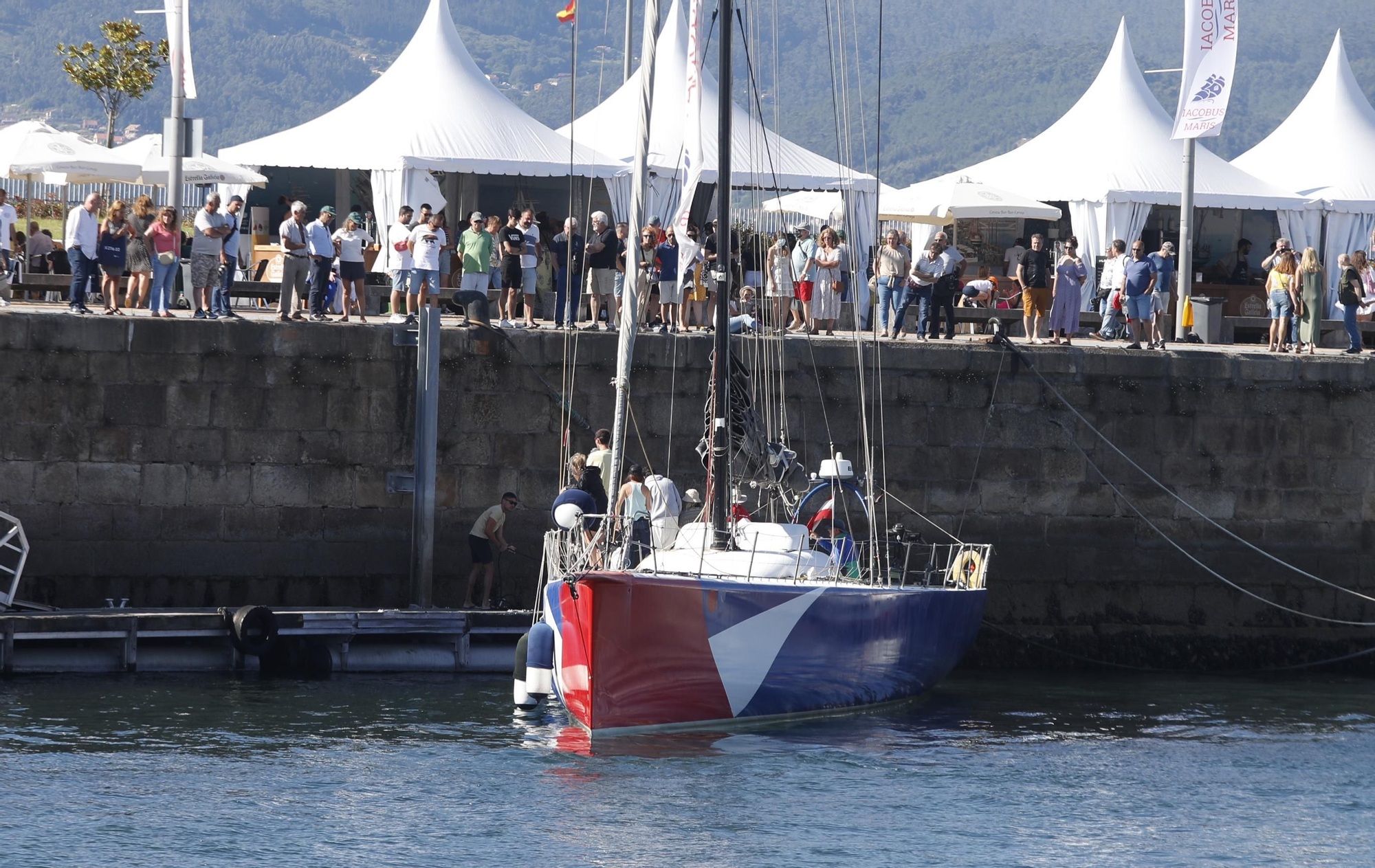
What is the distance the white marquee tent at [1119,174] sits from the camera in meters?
27.2

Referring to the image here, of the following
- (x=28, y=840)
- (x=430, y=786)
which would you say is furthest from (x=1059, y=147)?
(x=28, y=840)

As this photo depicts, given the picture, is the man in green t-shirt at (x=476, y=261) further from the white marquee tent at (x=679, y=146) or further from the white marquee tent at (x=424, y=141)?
the white marquee tent at (x=679, y=146)

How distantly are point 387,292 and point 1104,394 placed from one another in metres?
8.49

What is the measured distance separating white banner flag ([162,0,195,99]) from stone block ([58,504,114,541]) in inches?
183

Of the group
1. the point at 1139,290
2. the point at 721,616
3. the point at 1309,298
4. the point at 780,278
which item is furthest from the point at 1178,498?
the point at 721,616

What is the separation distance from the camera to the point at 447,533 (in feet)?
58.4

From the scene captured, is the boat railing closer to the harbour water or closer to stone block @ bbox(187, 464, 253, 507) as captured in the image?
the harbour water

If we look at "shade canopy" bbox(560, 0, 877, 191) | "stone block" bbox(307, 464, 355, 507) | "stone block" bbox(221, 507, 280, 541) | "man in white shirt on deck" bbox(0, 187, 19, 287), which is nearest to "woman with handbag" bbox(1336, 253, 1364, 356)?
"shade canopy" bbox(560, 0, 877, 191)

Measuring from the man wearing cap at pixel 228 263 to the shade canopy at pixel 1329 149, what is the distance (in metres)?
17.0

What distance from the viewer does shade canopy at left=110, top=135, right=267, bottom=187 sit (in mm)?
24172

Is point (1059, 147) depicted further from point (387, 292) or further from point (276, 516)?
point (276, 516)

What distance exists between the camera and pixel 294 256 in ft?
59.9

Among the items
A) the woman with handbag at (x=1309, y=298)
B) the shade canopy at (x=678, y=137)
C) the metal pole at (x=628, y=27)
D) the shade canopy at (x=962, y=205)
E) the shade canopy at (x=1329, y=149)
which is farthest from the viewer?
the shade canopy at (x=1329, y=149)

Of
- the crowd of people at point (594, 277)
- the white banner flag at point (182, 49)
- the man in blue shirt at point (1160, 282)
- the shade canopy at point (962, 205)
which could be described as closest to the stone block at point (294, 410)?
the crowd of people at point (594, 277)
